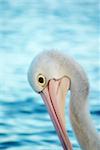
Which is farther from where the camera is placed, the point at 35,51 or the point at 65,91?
the point at 35,51

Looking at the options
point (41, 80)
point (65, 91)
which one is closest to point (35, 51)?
point (65, 91)

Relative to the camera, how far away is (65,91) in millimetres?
6777

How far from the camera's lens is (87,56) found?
11953 millimetres

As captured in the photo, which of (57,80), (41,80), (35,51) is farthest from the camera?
(35,51)

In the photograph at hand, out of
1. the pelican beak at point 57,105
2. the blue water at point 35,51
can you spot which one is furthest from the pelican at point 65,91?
the blue water at point 35,51

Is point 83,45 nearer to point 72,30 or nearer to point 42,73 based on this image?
point 72,30

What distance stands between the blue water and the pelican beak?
1.99 meters

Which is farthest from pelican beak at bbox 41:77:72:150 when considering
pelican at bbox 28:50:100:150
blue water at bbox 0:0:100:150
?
blue water at bbox 0:0:100:150

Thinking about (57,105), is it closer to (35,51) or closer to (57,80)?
(57,80)

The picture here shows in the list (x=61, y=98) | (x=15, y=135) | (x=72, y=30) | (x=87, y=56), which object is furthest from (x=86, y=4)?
(x=61, y=98)

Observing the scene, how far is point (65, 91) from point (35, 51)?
17.3 feet

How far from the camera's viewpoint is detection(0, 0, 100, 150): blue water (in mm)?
9273

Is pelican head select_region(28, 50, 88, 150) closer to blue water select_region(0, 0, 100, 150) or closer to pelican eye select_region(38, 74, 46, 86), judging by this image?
pelican eye select_region(38, 74, 46, 86)

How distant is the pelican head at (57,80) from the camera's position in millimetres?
6574
